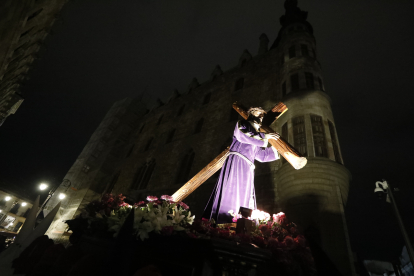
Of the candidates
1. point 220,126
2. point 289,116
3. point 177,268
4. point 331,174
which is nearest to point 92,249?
point 177,268

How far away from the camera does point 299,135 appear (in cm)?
852

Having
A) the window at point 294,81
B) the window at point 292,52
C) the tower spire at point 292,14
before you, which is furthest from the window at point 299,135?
the tower spire at point 292,14

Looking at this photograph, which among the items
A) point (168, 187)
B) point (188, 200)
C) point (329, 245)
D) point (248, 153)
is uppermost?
point (168, 187)

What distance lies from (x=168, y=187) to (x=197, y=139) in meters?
3.93

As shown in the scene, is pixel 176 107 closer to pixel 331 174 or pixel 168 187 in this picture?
pixel 168 187

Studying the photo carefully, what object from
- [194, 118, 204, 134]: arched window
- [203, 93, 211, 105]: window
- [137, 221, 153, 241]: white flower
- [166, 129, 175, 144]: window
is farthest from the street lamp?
[166, 129, 175, 144]: window

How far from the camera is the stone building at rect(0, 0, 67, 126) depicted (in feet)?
10.0

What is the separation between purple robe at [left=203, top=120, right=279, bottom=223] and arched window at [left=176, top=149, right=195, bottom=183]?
334 inches

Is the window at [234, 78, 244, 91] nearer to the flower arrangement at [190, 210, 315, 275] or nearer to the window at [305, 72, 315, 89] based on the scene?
the window at [305, 72, 315, 89]

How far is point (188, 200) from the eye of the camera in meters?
11.3

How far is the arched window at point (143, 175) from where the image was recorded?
49.7 ft

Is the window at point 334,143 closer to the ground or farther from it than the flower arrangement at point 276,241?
farther from it

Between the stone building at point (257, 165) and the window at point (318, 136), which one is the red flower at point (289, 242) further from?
the window at point (318, 136)

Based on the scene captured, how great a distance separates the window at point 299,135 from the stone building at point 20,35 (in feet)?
28.5
